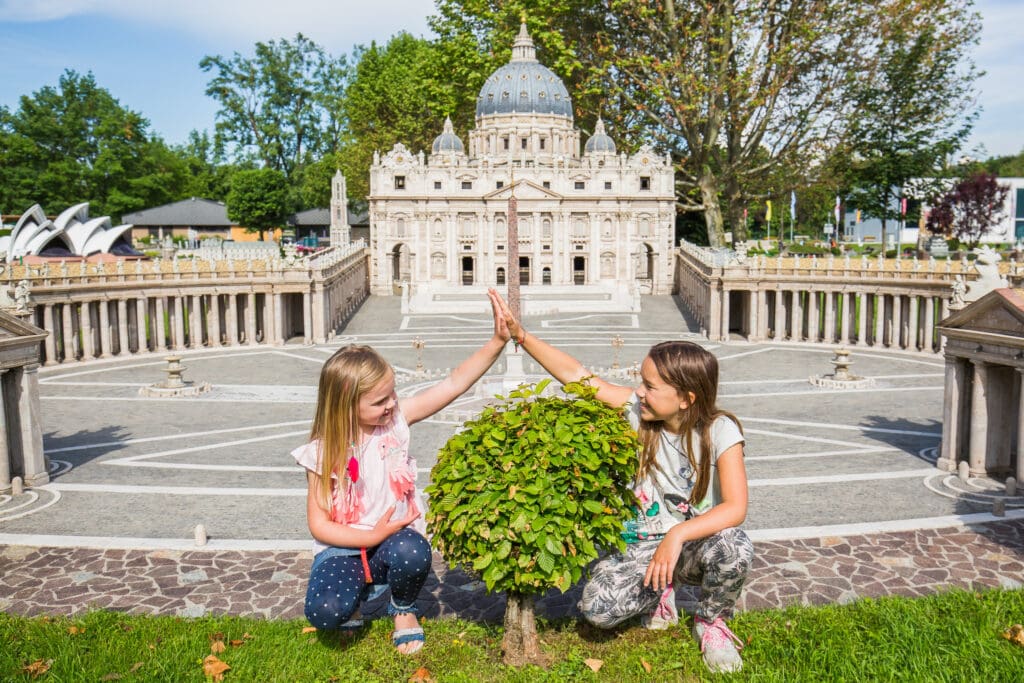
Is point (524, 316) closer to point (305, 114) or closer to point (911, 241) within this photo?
point (305, 114)

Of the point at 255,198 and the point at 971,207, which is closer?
the point at 971,207

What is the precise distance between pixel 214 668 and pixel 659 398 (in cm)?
539

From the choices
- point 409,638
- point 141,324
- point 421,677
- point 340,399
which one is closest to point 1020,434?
point 409,638

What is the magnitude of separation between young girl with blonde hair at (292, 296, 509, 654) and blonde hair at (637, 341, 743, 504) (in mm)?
1806

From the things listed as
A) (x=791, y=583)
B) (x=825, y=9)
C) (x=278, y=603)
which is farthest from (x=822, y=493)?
(x=825, y=9)

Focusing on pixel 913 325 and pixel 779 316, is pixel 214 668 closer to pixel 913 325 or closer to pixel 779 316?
pixel 913 325

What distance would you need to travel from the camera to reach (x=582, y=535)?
850cm

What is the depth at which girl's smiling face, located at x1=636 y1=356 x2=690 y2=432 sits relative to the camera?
8883mm

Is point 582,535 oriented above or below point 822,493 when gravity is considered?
above

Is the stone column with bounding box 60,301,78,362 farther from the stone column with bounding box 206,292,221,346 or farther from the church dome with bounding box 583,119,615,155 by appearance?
the church dome with bounding box 583,119,615,155

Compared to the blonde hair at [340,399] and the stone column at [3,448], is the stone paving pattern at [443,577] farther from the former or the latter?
the stone column at [3,448]

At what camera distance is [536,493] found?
835 centimetres

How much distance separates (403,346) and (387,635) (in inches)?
1615

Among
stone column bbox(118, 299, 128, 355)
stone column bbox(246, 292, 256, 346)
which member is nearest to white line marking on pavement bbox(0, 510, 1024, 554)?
stone column bbox(118, 299, 128, 355)
